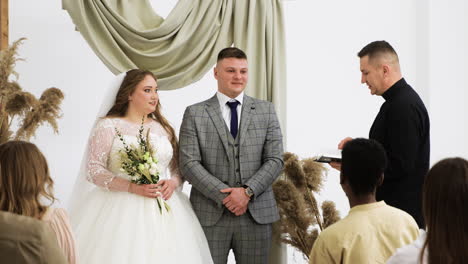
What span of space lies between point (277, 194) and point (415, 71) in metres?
2.73

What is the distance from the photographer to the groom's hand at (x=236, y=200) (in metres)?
4.00

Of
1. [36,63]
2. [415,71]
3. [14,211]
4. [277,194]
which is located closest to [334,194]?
[415,71]

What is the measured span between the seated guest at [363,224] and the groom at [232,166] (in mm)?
1492

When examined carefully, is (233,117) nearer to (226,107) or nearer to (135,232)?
(226,107)

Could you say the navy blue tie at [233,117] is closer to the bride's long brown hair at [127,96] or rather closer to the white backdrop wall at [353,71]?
the bride's long brown hair at [127,96]

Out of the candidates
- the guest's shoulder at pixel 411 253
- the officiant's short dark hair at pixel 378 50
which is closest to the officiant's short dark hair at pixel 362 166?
the guest's shoulder at pixel 411 253

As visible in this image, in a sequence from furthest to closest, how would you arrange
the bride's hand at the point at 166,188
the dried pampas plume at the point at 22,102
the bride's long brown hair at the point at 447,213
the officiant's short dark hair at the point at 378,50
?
the bride's hand at the point at 166,188 < the officiant's short dark hair at the point at 378,50 < the dried pampas plume at the point at 22,102 < the bride's long brown hair at the point at 447,213

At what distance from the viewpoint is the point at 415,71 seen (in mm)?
6238

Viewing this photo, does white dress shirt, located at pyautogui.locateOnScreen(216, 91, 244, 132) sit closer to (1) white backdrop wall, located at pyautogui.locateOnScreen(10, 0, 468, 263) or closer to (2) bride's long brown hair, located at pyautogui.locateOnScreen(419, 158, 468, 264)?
(1) white backdrop wall, located at pyautogui.locateOnScreen(10, 0, 468, 263)

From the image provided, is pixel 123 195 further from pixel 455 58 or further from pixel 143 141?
pixel 455 58

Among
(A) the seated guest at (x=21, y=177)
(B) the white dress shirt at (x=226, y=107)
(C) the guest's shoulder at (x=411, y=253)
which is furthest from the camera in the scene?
(B) the white dress shirt at (x=226, y=107)

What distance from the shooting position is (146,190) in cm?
390

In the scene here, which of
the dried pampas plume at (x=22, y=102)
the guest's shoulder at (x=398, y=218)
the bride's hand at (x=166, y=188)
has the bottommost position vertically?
the bride's hand at (x=166, y=188)

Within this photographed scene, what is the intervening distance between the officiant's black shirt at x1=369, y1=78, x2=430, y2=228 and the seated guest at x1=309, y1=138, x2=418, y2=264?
97 cm
